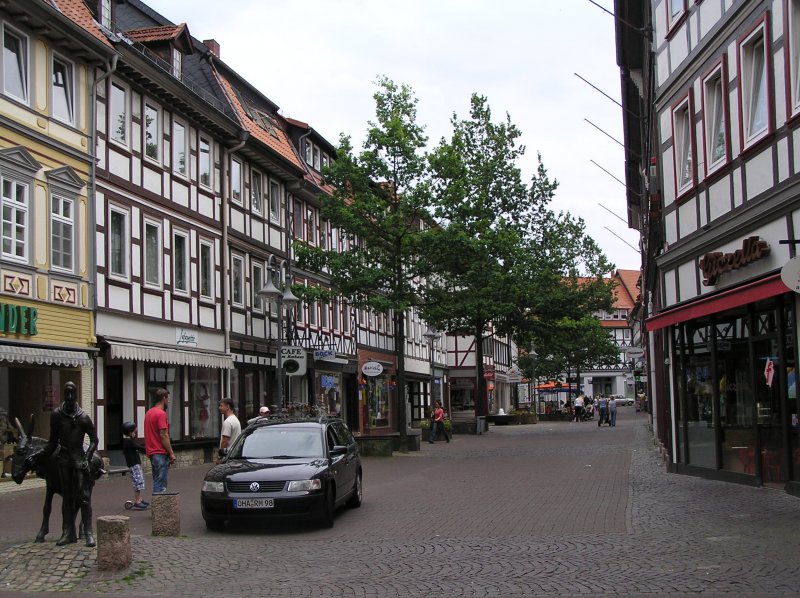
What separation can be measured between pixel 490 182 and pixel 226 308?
17.1 m

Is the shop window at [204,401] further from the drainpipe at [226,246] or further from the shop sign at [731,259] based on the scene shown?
the shop sign at [731,259]

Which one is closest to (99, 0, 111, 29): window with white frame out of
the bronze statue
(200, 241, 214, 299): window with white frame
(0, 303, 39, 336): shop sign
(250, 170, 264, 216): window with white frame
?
(200, 241, 214, 299): window with white frame

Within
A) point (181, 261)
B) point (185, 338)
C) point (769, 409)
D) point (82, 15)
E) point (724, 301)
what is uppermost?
point (82, 15)

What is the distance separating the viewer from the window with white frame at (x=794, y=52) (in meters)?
13.7

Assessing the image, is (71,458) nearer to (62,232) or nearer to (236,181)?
(62,232)

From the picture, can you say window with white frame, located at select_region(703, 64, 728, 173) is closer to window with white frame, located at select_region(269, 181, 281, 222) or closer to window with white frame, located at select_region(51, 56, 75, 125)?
window with white frame, located at select_region(51, 56, 75, 125)

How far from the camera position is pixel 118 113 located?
79.9 ft

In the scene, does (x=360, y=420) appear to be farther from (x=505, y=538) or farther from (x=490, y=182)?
(x=505, y=538)

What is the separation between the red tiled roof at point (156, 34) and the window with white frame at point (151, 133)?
8.40 feet

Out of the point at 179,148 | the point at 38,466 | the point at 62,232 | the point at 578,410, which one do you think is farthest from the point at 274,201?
the point at 578,410

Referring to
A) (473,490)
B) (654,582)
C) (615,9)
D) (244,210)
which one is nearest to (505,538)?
(654,582)

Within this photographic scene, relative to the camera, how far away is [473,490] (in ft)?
62.5

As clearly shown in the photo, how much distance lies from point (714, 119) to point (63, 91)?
13.4m

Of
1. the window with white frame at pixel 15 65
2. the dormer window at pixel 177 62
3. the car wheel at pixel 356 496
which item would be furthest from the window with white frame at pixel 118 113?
the car wheel at pixel 356 496
